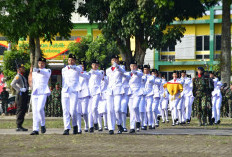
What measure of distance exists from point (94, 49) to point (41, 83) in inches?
1420

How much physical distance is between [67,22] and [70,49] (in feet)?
79.4

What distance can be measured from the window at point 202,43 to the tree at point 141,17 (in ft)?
87.9

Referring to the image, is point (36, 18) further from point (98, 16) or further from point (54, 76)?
point (54, 76)

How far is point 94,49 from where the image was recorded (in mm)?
52344

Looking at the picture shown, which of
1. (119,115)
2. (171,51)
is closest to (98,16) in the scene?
(119,115)

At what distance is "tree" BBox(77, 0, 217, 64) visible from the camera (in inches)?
1115

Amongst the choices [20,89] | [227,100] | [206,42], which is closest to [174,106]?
[20,89]

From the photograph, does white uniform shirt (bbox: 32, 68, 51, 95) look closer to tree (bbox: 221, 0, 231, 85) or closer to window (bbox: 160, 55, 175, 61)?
tree (bbox: 221, 0, 231, 85)

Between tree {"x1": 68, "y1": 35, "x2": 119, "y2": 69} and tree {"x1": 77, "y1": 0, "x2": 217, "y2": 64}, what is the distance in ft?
67.6

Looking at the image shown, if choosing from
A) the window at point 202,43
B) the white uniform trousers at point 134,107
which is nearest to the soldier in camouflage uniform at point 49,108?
the white uniform trousers at point 134,107

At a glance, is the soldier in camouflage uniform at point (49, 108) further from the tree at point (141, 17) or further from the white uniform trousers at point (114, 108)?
the white uniform trousers at point (114, 108)

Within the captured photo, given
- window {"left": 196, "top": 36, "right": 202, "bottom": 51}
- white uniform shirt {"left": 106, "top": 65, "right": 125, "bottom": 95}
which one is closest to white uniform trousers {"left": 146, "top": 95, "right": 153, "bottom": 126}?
white uniform shirt {"left": 106, "top": 65, "right": 125, "bottom": 95}

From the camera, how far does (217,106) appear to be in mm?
25250

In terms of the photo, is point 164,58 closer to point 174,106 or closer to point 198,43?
point 198,43
